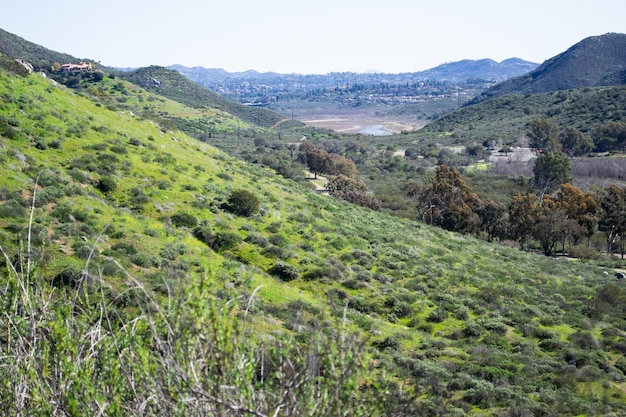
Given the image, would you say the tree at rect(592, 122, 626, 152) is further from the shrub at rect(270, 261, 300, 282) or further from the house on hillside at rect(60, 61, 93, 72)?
the house on hillside at rect(60, 61, 93, 72)

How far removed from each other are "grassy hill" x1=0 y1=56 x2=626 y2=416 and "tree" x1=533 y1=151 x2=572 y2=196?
2756cm

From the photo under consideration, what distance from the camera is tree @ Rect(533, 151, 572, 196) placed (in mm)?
55000

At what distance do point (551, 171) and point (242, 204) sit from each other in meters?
46.5

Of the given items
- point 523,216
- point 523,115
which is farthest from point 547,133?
point 523,216

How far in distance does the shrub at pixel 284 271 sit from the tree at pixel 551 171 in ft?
156

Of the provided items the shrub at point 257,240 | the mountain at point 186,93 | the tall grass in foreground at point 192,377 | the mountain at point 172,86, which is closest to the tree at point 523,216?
the shrub at point 257,240

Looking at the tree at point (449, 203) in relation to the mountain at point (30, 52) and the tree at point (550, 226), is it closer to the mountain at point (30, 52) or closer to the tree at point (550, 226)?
the tree at point (550, 226)

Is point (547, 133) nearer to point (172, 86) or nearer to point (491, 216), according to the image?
point (491, 216)

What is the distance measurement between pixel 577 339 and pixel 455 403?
26.5 feet

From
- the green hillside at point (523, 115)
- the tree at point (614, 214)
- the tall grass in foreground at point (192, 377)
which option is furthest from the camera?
the green hillside at point (523, 115)

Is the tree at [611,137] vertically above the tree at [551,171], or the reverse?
the tree at [611,137]

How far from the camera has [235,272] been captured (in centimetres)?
1670

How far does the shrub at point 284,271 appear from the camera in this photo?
18938mm

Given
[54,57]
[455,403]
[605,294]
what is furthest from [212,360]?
[54,57]
